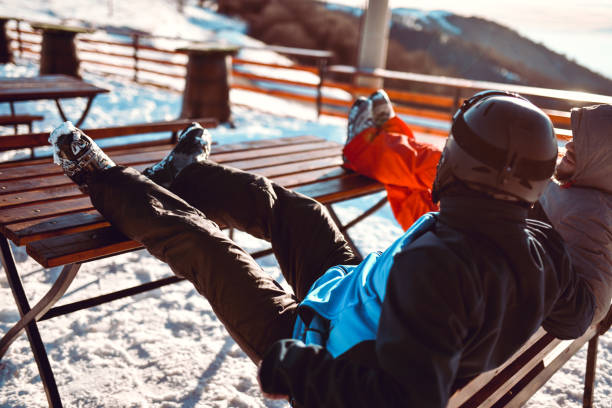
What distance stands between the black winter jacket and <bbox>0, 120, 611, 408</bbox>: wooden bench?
205mm

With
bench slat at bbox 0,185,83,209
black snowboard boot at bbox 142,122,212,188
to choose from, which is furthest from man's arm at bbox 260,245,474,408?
bench slat at bbox 0,185,83,209

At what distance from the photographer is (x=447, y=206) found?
1068 mm

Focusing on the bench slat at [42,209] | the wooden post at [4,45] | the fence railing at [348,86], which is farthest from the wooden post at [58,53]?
the bench slat at [42,209]

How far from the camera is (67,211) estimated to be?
73.0 inches

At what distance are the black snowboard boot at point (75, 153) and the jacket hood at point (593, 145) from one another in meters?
1.50

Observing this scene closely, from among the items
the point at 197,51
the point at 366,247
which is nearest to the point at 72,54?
the point at 197,51

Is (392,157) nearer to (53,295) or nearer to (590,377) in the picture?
(590,377)

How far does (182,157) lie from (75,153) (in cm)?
43

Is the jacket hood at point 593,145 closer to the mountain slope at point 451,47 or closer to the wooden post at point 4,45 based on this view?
the wooden post at point 4,45

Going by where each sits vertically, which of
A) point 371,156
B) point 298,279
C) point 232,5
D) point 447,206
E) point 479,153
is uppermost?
point 232,5

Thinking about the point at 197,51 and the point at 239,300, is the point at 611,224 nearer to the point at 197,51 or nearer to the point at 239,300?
the point at 239,300

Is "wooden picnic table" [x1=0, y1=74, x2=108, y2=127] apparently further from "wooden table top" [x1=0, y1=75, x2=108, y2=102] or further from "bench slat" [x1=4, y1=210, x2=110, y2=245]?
"bench slat" [x1=4, y1=210, x2=110, y2=245]

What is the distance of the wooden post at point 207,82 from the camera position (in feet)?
18.5

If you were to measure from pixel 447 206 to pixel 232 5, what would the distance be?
3049cm
